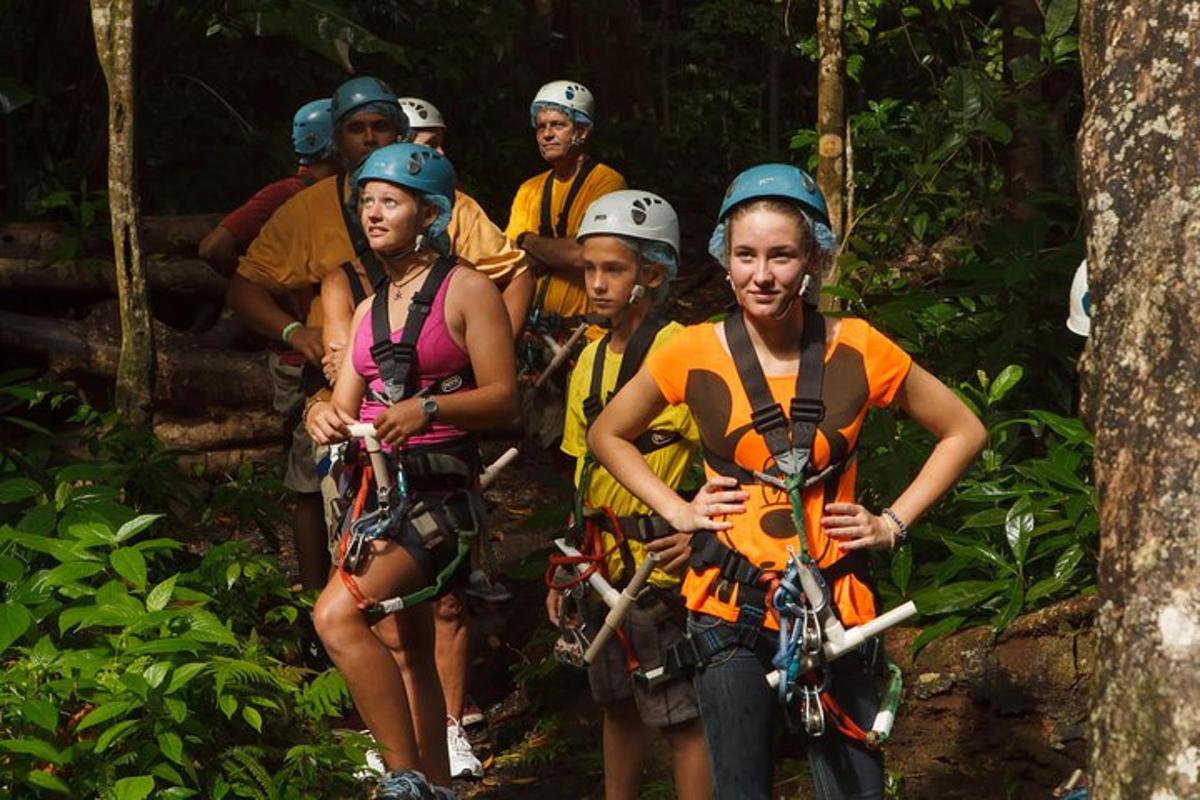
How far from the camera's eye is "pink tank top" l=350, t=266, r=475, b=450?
5.84 m

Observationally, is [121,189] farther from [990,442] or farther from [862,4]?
[862,4]

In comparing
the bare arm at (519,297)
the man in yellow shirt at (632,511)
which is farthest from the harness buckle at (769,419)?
the bare arm at (519,297)

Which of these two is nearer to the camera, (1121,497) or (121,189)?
(1121,497)

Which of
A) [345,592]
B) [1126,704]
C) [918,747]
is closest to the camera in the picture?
[1126,704]

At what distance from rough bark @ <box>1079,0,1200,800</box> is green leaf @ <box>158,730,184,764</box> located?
3.13m

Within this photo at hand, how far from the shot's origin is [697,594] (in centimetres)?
468

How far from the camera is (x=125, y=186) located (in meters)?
7.56

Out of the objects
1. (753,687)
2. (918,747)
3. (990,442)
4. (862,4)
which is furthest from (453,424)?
(862,4)

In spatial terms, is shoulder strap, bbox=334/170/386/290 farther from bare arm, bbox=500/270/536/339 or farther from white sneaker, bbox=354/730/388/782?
white sneaker, bbox=354/730/388/782

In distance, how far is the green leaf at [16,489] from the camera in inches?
262

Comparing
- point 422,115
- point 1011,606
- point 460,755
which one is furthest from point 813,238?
point 422,115

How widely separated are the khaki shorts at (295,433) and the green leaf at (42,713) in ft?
7.45

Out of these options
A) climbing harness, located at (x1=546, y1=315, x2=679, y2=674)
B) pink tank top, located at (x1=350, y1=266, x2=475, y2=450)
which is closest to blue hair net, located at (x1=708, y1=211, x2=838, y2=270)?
climbing harness, located at (x1=546, y1=315, x2=679, y2=674)

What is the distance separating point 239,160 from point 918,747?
9143mm
